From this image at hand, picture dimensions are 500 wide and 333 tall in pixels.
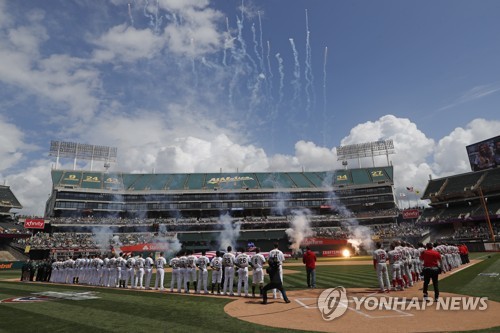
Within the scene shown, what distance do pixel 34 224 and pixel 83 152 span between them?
24.5m

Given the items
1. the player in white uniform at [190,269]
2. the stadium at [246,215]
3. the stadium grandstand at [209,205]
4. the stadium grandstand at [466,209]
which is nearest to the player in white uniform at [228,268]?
the player in white uniform at [190,269]

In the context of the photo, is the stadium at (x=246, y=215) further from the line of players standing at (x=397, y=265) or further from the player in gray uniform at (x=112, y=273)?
the line of players standing at (x=397, y=265)

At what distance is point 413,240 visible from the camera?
179 ft

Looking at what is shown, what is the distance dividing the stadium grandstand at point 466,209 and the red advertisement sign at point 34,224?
236 ft

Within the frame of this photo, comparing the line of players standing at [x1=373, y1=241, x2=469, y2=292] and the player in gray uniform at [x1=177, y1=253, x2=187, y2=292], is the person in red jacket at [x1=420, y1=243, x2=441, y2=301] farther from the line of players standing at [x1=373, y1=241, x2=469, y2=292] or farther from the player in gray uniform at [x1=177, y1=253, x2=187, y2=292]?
the player in gray uniform at [x1=177, y1=253, x2=187, y2=292]

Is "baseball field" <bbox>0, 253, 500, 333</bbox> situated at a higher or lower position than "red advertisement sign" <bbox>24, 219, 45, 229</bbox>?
lower

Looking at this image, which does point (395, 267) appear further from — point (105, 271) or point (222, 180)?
point (222, 180)

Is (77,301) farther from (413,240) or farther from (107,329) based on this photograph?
(413,240)

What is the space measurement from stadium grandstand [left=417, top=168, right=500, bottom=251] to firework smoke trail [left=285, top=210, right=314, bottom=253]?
848 inches

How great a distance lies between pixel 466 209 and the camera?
54.5m

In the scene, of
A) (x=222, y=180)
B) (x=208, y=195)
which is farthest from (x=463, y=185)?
(x=208, y=195)

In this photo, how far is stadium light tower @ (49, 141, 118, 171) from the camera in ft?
250

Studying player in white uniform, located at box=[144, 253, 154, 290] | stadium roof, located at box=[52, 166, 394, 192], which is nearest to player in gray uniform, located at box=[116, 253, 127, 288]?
player in white uniform, located at box=[144, 253, 154, 290]

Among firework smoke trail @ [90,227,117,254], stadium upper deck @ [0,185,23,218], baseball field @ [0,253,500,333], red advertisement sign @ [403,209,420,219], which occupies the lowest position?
baseball field @ [0,253,500,333]
